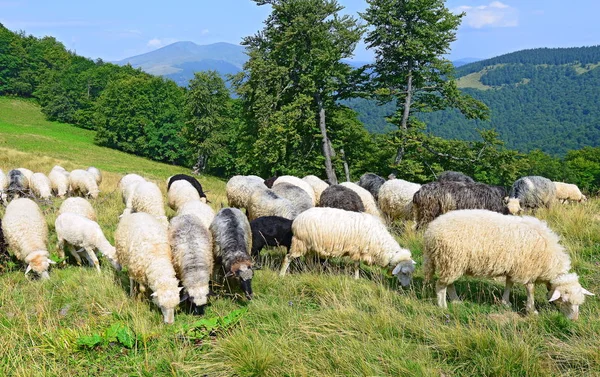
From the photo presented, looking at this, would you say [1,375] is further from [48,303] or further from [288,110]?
[288,110]

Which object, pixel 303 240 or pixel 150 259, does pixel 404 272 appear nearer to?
pixel 303 240

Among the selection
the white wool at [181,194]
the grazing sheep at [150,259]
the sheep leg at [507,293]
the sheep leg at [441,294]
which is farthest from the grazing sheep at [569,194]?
the grazing sheep at [150,259]

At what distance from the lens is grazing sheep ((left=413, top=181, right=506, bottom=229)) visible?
30.2 ft

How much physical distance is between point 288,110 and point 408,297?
753 inches

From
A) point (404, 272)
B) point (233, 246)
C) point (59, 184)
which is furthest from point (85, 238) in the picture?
point (59, 184)

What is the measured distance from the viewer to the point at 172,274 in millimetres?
5527

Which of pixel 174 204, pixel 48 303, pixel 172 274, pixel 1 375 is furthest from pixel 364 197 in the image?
pixel 1 375

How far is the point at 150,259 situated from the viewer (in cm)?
576

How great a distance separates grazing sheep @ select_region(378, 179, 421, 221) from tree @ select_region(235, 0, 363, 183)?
11860mm

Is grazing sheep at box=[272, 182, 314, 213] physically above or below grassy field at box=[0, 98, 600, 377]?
above

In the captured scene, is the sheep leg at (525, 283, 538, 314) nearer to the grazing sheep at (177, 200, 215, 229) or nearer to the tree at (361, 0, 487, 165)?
the grazing sheep at (177, 200, 215, 229)

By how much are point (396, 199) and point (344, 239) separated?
4.64 m

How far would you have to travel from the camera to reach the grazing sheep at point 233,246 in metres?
5.79

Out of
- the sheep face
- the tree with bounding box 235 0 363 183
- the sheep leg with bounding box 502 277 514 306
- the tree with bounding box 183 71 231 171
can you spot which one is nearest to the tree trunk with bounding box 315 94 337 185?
the tree with bounding box 235 0 363 183
